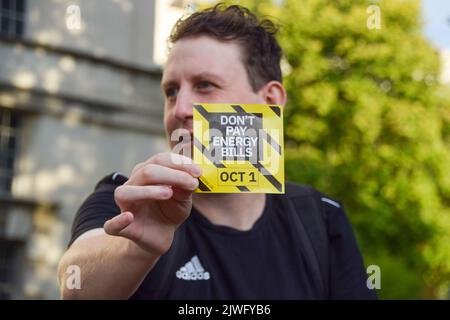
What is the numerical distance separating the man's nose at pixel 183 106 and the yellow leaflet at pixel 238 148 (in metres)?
0.47

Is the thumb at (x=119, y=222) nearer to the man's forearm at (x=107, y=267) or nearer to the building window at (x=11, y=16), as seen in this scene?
the man's forearm at (x=107, y=267)

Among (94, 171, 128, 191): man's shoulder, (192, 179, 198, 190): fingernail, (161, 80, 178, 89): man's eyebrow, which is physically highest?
(161, 80, 178, 89): man's eyebrow

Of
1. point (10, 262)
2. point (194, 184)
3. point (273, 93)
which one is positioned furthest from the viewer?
point (10, 262)

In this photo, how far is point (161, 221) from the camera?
6.98 ft

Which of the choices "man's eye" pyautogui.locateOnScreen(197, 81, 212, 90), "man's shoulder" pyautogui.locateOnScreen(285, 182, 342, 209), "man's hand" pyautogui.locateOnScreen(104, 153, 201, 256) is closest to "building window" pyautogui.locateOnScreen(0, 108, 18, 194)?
"man's shoulder" pyautogui.locateOnScreen(285, 182, 342, 209)

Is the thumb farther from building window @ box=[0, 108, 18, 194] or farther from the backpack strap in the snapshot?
building window @ box=[0, 108, 18, 194]

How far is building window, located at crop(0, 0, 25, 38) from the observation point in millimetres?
14391

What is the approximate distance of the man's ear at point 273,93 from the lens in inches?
118

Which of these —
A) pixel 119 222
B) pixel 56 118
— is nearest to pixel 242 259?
pixel 119 222

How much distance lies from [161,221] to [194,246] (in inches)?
21.1

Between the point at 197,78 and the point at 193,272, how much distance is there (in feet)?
2.07

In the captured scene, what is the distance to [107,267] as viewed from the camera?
233 cm

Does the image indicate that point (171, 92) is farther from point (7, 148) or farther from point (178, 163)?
point (7, 148)
